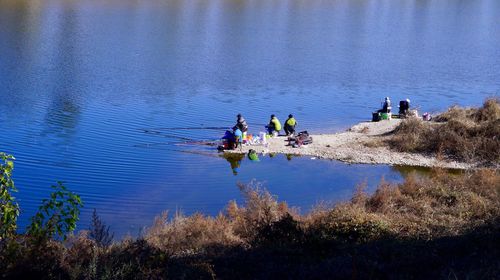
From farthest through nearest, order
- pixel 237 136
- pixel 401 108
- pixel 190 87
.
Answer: pixel 190 87 → pixel 401 108 → pixel 237 136

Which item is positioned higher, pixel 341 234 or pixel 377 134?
pixel 377 134

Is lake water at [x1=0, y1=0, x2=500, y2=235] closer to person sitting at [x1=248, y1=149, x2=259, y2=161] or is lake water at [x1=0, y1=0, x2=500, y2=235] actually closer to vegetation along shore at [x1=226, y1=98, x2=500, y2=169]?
person sitting at [x1=248, y1=149, x2=259, y2=161]

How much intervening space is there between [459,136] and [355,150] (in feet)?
13.1

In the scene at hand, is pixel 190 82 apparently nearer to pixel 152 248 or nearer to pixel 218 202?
pixel 218 202

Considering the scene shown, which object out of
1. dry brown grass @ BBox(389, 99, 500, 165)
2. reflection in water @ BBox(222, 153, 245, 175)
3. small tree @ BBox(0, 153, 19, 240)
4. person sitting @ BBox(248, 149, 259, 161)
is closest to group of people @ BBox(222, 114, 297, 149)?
reflection in water @ BBox(222, 153, 245, 175)

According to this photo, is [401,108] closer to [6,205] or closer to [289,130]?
[289,130]

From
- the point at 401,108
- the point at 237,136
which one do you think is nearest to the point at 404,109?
the point at 401,108

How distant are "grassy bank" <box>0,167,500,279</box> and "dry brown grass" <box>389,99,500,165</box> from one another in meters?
8.46

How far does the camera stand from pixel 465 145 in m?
25.1

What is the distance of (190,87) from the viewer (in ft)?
122

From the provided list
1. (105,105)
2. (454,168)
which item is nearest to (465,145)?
(454,168)

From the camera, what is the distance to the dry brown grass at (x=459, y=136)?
→ 80.9 ft

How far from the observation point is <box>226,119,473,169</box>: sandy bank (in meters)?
24.9

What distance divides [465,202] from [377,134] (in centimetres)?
1281
